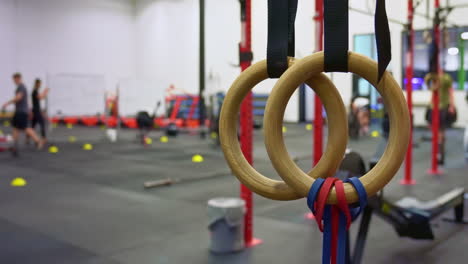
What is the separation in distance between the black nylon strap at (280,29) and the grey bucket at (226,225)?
2.16m

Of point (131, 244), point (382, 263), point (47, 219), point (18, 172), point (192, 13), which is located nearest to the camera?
point (382, 263)

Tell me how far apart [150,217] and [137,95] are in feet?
29.2

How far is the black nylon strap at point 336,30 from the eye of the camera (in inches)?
45.0

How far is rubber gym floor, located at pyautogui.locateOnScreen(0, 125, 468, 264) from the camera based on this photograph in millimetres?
3367

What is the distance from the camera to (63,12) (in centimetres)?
1741

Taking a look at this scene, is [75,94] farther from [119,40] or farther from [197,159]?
[197,159]

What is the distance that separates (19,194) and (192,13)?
1286cm

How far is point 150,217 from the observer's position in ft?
14.5

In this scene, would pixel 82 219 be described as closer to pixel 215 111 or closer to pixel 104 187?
pixel 104 187

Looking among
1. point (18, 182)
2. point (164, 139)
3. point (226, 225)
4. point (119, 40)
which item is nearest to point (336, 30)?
point (226, 225)

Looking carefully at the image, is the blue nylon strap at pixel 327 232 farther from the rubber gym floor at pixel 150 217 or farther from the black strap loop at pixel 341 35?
the rubber gym floor at pixel 150 217

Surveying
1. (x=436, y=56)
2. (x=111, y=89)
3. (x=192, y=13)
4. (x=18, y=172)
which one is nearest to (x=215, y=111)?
(x=18, y=172)

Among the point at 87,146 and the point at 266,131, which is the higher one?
the point at 266,131

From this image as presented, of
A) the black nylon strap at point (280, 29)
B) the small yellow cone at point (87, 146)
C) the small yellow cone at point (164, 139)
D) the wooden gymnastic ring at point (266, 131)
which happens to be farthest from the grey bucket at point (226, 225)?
the small yellow cone at point (164, 139)
